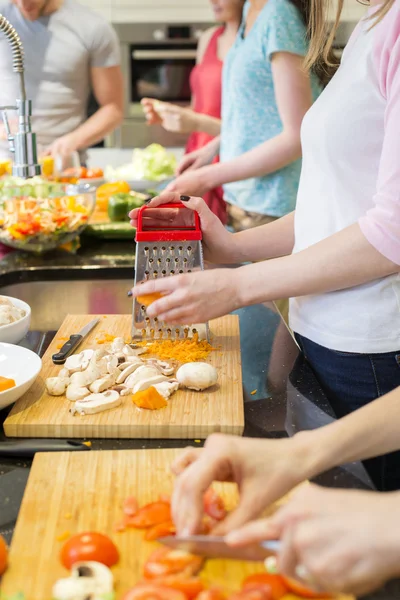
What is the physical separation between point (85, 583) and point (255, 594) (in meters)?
0.20

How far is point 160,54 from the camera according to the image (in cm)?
502


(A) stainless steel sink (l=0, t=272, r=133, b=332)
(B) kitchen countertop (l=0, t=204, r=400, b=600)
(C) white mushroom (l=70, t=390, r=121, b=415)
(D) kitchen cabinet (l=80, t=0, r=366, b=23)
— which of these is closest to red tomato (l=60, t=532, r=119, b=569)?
(B) kitchen countertop (l=0, t=204, r=400, b=600)

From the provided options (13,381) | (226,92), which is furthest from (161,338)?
(226,92)

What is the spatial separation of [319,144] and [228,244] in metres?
0.39

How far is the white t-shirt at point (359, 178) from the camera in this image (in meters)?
1.25

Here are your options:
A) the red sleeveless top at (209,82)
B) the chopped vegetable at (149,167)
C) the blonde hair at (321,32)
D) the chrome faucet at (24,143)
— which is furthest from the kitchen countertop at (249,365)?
the red sleeveless top at (209,82)

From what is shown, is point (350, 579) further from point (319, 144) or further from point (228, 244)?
point (228, 244)

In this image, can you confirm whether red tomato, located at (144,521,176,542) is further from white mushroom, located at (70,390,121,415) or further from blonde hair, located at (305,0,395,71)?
blonde hair, located at (305,0,395,71)

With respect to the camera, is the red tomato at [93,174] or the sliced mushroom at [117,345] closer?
the sliced mushroom at [117,345]

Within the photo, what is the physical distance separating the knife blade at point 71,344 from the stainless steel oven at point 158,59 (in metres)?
3.71

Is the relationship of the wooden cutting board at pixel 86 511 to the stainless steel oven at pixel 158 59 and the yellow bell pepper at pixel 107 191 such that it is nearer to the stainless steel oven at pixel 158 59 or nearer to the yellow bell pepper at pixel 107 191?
the yellow bell pepper at pixel 107 191

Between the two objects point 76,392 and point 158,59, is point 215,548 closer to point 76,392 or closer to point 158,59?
point 76,392

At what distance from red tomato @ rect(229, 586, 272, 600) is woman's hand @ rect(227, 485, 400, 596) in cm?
8

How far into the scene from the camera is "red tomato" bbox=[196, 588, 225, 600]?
2.64 feet
